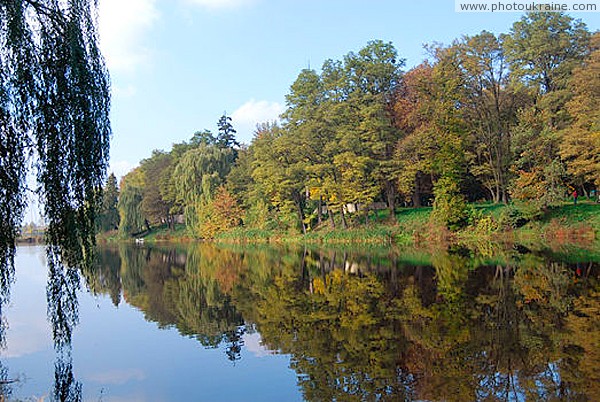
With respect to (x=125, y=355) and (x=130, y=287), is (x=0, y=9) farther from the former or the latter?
(x=130, y=287)

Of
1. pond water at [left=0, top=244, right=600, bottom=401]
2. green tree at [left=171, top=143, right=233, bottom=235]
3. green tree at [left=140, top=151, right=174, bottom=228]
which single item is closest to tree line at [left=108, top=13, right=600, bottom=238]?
green tree at [left=171, top=143, right=233, bottom=235]

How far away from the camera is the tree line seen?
1141 inches

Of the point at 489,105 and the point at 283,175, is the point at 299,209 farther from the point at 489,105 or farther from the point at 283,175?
the point at 489,105

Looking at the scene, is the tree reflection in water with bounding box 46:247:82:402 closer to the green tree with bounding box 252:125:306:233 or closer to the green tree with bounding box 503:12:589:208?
the green tree with bounding box 503:12:589:208

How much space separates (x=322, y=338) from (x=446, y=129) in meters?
25.6

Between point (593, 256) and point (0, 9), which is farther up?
point (0, 9)

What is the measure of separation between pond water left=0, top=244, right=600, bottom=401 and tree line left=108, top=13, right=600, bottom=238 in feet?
46.0

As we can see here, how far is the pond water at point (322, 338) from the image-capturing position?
6426 mm

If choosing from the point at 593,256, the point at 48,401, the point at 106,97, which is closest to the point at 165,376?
the point at 48,401

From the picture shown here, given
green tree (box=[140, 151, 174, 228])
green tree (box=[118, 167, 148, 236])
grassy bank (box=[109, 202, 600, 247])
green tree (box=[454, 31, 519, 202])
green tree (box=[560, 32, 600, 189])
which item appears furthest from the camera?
green tree (box=[140, 151, 174, 228])

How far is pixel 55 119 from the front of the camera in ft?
20.3

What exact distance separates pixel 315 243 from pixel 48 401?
30250 millimetres

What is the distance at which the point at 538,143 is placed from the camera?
3003 centimetres

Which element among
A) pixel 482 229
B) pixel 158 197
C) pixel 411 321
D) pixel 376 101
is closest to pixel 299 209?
pixel 376 101
